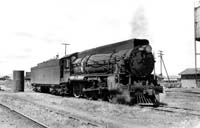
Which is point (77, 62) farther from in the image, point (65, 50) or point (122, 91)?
point (65, 50)

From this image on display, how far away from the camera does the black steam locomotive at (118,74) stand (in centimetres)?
1248

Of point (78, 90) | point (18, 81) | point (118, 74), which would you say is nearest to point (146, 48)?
point (118, 74)

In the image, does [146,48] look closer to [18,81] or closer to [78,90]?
[78,90]

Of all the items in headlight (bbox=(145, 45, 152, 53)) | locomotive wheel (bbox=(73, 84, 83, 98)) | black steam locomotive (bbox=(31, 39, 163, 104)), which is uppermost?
headlight (bbox=(145, 45, 152, 53))

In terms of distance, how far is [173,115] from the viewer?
9.38 metres

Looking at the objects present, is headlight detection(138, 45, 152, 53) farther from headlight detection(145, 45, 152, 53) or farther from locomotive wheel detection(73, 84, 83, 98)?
locomotive wheel detection(73, 84, 83, 98)

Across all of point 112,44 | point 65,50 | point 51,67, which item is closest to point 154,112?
point 112,44

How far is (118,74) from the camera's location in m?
12.5

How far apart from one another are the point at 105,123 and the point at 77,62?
33.0 feet

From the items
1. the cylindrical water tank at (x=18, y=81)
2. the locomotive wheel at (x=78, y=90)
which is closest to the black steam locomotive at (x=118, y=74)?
the locomotive wheel at (x=78, y=90)

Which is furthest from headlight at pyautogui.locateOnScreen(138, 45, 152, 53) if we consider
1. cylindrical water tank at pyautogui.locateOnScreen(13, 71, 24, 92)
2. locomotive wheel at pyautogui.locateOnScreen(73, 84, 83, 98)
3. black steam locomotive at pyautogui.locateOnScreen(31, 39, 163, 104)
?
cylindrical water tank at pyautogui.locateOnScreen(13, 71, 24, 92)

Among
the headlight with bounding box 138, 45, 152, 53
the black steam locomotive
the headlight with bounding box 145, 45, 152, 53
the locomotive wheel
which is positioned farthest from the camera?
the locomotive wheel

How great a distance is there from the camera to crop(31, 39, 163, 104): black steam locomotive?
12.5 m

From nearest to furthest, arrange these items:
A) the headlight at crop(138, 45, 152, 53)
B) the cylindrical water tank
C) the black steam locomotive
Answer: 1. the black steam locomotive
2. the headlight at crop(138, 45, 152, 53)
3. the cylindrical water tank
